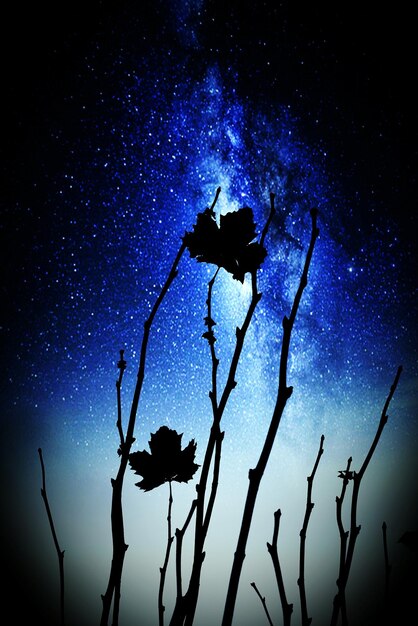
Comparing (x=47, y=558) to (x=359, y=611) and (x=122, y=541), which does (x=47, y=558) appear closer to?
(x=359, y=611)

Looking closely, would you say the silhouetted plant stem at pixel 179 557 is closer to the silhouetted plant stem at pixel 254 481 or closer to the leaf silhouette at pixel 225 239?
the silhouetted plant stem at pixel 254 481

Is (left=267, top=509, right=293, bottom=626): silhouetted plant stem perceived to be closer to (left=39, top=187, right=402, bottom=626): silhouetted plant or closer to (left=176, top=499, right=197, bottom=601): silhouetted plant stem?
(left=39, top=187, right=402, bottom=626): silhouetted plant

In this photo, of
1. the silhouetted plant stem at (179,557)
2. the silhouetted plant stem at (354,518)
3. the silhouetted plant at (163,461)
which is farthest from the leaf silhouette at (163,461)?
the silhouetted plant stem at (354,518)

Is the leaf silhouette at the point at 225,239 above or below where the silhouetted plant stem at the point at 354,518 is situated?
above

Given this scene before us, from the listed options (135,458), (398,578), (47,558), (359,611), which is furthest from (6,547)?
(135,458)

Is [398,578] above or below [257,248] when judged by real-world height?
below

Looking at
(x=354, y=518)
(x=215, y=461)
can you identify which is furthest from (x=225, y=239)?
(x=354, y=518)

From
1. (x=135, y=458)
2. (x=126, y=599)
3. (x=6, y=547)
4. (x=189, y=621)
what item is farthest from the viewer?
(x=126, y=599)
